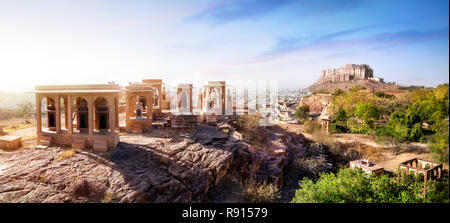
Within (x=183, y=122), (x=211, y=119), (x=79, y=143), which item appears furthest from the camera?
(x=211, y=119)

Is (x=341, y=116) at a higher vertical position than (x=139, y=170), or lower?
higher

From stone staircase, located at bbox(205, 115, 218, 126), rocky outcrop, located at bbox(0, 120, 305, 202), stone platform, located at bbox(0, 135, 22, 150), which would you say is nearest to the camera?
rocky outcrop, located at bbox(0, 120, 305, 202)

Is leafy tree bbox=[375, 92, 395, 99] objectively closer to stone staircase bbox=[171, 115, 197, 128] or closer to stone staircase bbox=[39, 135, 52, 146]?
stone staircase bbox=[171, 115, 197, 128]

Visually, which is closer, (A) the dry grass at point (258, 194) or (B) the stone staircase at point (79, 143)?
(A) the dry grass at point (258, 194)

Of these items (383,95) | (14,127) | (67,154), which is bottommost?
(67,154)

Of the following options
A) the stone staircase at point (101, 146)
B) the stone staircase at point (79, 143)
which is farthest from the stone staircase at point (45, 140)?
the stone staircase at point (101, 146)

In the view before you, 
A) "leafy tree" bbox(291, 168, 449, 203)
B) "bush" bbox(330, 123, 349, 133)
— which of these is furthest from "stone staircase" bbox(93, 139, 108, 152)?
"bush" bbox(330, 123, 349, 133)

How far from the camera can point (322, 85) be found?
5805mm

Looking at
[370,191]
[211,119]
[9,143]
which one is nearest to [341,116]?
[370,191]

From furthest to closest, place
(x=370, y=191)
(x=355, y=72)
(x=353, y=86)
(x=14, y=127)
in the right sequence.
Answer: (x=14, y=127), (x=353, y=86), (x=355, y=72), (x=370, y=191)

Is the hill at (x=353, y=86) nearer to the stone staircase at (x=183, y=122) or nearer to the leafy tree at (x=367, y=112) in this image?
the leafy tree at (x=367, y=112)

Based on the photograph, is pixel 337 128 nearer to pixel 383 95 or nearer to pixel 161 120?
pixel 383 95
